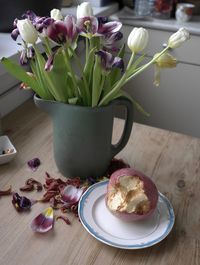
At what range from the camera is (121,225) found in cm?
65

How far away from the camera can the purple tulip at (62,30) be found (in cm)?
60

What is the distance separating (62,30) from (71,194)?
1.06ft

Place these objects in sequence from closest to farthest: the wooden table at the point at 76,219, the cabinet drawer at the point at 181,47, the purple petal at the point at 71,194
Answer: the wooden table at the point at 76,219 < the purple petal at the point at 71,194 < the cabinet drawer at the point at 181,47

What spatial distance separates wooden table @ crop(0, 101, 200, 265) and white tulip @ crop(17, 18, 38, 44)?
310 millimetres

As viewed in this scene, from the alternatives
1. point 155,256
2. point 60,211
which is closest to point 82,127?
point 60,211

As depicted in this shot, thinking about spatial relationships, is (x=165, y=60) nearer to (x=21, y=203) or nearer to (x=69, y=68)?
(x=69, y=68)

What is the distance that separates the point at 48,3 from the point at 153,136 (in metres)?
0.63

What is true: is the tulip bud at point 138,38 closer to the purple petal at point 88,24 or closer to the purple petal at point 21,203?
the purple petal at point 88,24

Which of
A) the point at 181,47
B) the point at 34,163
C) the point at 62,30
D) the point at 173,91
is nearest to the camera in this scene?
the point at 62,30

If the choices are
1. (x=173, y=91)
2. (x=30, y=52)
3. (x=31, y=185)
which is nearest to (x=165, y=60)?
(x=30, y=52)

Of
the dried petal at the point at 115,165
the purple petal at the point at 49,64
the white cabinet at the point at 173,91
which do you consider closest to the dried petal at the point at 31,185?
the dried petal at the point at 115,165

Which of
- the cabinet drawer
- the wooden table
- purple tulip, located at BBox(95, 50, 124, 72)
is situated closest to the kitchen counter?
Result: the cabinet drawer

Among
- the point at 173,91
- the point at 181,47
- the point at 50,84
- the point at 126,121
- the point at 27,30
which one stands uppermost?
the point at 27,30

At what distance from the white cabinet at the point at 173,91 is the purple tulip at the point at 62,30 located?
3.88 feet
